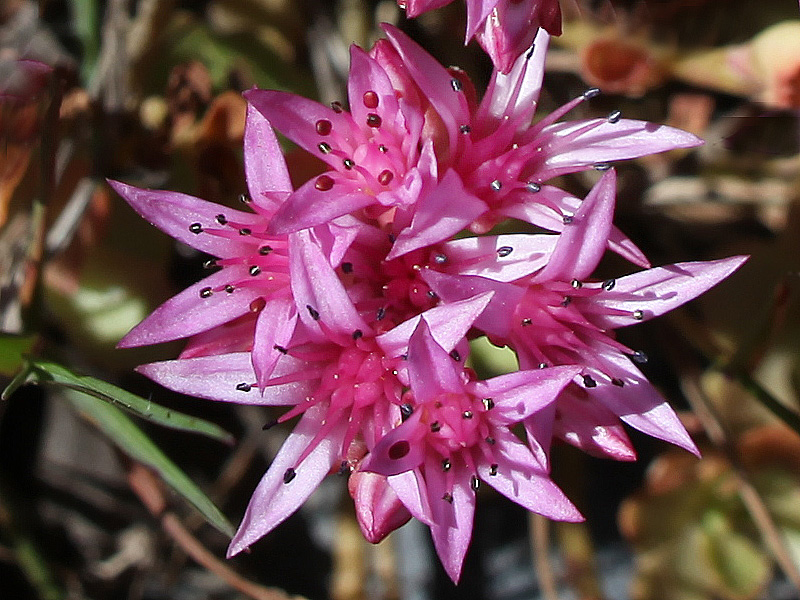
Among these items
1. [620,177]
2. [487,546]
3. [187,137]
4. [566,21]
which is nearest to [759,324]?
[620,177]

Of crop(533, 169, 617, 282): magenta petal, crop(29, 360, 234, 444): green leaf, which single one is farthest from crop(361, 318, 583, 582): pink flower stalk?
crop(29, 360, 234, 444): green leaf

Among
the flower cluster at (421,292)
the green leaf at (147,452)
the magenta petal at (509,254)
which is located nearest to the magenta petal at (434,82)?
the flower cluster at (421,292)

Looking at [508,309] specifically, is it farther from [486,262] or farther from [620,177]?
[620,177]

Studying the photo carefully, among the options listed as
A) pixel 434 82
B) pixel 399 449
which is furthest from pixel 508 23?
pixel 399 449

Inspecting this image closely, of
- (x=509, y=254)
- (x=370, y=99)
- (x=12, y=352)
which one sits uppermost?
(x=370, y=99)

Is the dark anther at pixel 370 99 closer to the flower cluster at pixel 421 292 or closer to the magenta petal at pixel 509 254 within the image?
the flower cluster at pixel 421 292

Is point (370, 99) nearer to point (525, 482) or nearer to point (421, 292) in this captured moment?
point (421, 292)

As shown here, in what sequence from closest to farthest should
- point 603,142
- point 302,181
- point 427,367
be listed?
point 427,367 → point 603,142 → point 302,181

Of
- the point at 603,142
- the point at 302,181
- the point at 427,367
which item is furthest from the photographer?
the point at 302,181
